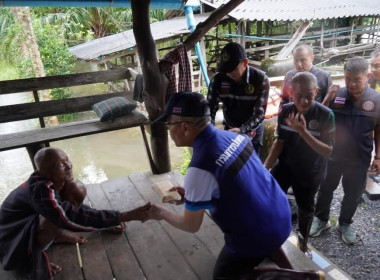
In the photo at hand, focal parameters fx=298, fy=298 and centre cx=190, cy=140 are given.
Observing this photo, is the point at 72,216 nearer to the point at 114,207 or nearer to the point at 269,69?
the point at 114,207

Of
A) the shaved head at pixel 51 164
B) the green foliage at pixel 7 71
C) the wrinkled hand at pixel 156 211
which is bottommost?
the green foliage at pixel 7 71

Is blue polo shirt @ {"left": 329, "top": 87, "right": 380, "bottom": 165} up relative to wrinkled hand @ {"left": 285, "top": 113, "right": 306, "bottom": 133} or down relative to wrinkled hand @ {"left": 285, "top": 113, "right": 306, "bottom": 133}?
down

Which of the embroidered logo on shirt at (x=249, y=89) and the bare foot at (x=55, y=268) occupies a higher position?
the embroidered logo on shirt at (x=249, y=89)

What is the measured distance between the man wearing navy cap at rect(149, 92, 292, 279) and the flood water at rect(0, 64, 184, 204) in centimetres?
599

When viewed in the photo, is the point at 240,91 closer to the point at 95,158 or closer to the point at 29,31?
the point at 95,158

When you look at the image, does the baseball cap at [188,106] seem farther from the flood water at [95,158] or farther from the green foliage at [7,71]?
the green foliage at [7,71]

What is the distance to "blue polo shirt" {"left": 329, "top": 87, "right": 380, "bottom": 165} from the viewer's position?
2732 millimetres

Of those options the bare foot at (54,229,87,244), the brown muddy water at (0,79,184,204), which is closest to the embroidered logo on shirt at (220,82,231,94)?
the bare foot at (54,229,87,244)

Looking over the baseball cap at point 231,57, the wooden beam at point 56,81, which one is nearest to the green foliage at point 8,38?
the wooden beam at point 56,81

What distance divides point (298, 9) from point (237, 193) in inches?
433

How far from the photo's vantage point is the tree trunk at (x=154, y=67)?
117 inches

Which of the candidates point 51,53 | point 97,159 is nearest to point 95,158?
point 97,159

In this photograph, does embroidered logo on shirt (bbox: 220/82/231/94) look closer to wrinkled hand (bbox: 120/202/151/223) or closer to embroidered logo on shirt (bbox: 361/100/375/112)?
embroidered logo on shirt (bbox: 361/100/375/112)

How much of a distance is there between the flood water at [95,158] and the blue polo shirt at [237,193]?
5.99 m
